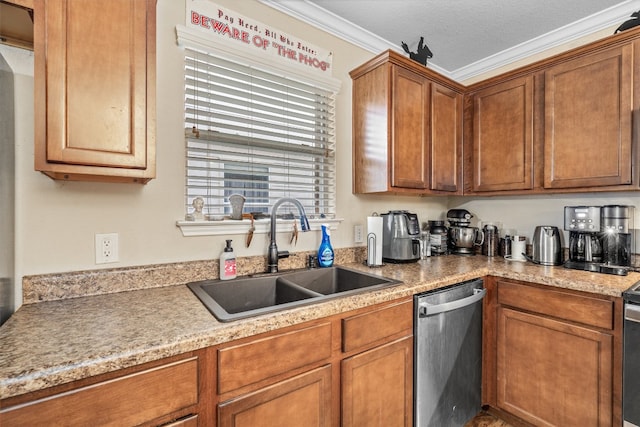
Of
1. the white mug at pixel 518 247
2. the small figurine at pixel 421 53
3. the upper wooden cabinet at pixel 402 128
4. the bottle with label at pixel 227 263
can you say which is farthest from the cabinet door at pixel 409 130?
the bottle with label at pixel 227 263

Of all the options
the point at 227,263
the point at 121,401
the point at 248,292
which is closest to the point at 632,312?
the point at 248,292

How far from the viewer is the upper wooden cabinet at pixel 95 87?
0.98m

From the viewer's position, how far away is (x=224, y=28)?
1.61 m

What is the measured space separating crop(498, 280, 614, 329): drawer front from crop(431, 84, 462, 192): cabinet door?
0.81 metres

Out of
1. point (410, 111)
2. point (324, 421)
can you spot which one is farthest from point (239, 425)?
point (410, 111)

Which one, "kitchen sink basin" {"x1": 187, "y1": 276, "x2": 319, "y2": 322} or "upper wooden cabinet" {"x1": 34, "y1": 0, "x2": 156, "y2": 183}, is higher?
"upper wooden cabinet" {"x1": 34, "y1": 0, "x2": 156, "y2": 183}

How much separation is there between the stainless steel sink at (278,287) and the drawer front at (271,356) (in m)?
0.16

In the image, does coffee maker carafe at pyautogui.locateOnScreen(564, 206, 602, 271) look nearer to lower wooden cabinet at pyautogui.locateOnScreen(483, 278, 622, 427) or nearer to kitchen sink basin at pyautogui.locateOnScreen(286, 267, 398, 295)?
lower wooden cabinet at pyautogui.locateOnScreen(483, 278, 622, 427)

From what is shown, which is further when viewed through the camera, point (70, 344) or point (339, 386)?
point (339, 386)

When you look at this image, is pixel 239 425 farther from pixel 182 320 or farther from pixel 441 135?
pixel 441 135

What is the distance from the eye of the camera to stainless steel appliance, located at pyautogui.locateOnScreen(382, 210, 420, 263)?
195 cm

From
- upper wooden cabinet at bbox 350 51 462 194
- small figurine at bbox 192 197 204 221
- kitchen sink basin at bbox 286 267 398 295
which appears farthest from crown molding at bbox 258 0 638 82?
kitchen sink basin at bbox 286 267 398 295

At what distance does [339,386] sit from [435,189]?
1507mm

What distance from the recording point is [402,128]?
1.97 metres
